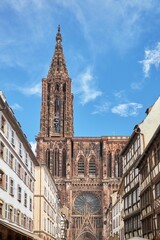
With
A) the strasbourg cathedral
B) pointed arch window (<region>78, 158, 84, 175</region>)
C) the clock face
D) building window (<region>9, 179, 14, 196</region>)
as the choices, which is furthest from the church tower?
building window (<region>9, 179, 14, 196</region>)

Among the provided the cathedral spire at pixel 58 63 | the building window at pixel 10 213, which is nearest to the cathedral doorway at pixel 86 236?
the cathedral spire at pixel 58 63

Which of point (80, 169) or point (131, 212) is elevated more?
point (80, 169)

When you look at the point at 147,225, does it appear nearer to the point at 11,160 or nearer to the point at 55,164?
the point at 11,160

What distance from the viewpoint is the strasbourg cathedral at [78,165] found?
10600 cm

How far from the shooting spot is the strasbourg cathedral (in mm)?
106000

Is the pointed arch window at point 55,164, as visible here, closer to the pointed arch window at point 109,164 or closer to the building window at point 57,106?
the building window at point 57,106

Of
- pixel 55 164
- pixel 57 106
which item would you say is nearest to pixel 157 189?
pixel 55 164

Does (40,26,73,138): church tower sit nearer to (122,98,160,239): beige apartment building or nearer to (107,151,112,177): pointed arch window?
(107,151,112,177): pointed arch window

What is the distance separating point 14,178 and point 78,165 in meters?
74.5

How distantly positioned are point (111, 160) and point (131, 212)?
68546 millimetres

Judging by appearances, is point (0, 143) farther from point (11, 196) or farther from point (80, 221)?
point (80, 221)

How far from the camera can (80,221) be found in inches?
4178

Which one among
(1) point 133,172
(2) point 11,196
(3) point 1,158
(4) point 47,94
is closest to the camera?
(3) point 1,158

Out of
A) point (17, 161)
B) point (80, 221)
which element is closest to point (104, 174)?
point (80, 221)
